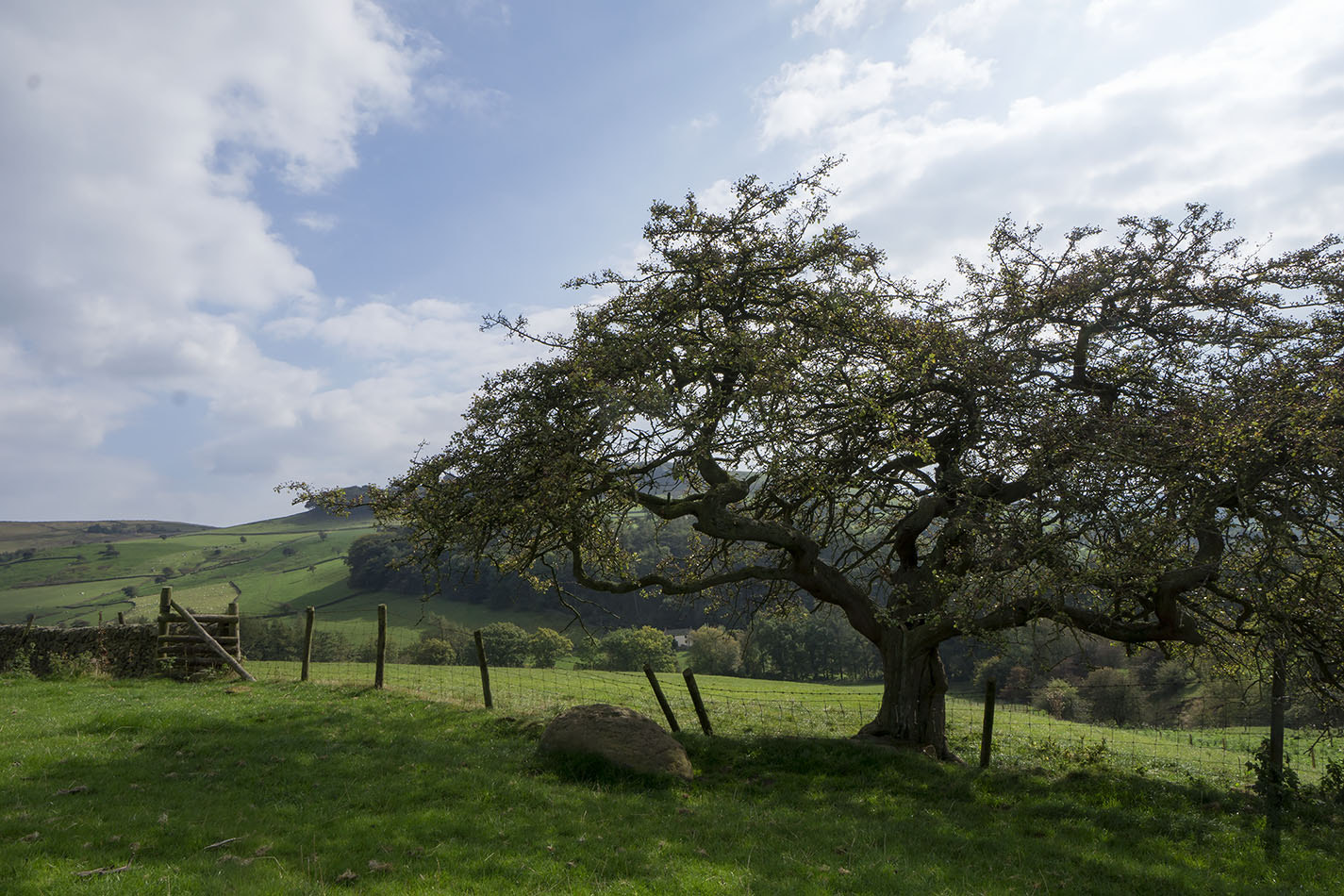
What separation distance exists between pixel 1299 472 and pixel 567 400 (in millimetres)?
12131

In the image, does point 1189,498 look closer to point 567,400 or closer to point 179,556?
point 567,400

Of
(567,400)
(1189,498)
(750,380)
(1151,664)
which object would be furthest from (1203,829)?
(1151,664)

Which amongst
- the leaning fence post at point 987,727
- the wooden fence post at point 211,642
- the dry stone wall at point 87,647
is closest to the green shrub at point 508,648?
the dry stone wall at point 87,647

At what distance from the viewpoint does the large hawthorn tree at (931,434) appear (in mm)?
11445

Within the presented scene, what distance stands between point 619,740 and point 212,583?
485 ft

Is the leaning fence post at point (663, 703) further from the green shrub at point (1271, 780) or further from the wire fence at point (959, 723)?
the green shrub at point (1271, 780)

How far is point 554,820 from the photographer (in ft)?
32.7

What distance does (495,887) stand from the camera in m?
7.43

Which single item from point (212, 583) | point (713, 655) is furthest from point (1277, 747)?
point (212, 583)

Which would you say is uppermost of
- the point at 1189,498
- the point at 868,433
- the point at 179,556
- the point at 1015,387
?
the point at 1015,387

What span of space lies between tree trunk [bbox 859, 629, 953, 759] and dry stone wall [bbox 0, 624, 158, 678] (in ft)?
74.0

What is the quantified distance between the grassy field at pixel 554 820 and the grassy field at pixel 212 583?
65.7m

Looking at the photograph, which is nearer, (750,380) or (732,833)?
(732,833)

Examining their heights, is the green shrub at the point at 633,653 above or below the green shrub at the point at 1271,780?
below
